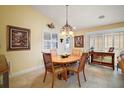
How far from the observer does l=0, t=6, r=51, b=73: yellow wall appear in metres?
3.56

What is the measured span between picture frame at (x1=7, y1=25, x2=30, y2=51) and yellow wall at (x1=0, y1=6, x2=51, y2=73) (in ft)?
0.45

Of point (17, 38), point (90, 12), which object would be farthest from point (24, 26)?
point (90, 12)

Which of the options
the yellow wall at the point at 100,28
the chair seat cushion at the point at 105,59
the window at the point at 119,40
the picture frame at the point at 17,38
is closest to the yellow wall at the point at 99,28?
the yellow wall at the point at 100,28

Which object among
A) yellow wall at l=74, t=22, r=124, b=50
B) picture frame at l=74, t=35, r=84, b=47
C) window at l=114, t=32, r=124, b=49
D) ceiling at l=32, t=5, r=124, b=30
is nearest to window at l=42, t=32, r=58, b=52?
ceiling at l=32, t=5, r=124, b=30

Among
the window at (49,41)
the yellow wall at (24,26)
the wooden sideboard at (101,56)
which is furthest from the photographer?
the window at (49,41)

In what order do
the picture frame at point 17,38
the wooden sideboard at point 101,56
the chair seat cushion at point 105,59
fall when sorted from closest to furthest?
the picture frame at point 17,38, the wooden sideboard at point 101,56, the chair seat cushion at point 105,59

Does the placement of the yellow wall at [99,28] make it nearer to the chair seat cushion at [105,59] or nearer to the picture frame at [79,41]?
the picture frame at [79,41]

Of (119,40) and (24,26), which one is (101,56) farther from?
(24,26)

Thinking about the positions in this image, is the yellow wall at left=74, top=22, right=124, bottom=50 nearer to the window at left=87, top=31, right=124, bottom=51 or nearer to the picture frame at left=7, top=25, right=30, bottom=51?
the window at left=87, top=31, right=124, bottom=51

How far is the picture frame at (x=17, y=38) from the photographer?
3695 millimetres

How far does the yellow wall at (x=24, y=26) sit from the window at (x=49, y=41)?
0.33 meters

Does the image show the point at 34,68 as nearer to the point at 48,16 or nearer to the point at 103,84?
the point at 48,16

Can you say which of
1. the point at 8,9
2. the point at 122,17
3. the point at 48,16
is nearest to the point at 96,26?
the point at 122,17
